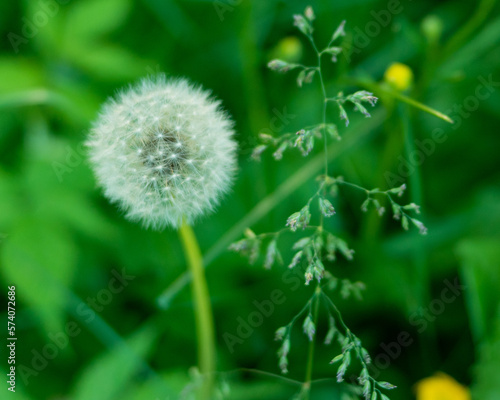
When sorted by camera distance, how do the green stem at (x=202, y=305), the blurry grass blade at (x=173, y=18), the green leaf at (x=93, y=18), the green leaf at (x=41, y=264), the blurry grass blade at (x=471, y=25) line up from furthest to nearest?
the blurry grass blade at (x=173, y=18) → the green leaf at (x=93, y=18) → the blurry grass blade at (x=471, y=25) → the green leaf at (x=41, y=264) → the green stem at (x=202, y=305)

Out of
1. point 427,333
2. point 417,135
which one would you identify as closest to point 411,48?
point 417,135

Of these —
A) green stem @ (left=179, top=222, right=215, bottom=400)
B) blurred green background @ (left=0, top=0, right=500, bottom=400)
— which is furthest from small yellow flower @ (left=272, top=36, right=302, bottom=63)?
green stem @ (left=179, top=222, right=215, bottom=400)

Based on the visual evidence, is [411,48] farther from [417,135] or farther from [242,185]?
[242,185]

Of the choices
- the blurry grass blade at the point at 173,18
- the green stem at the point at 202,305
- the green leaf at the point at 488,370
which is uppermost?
the blurry grass blade at the point at 173,18

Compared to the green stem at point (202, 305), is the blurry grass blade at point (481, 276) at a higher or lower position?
lower

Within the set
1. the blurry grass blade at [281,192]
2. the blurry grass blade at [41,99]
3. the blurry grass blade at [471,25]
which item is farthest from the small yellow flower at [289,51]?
the blurry grass blade at [41,99]

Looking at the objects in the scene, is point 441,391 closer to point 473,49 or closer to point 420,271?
point 420,271

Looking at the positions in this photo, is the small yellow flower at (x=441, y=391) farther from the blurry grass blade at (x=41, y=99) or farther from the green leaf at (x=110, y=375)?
the blurry grass blade at (x=41, y=99)

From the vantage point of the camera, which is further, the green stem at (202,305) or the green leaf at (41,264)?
the green leaf at (41,264)
